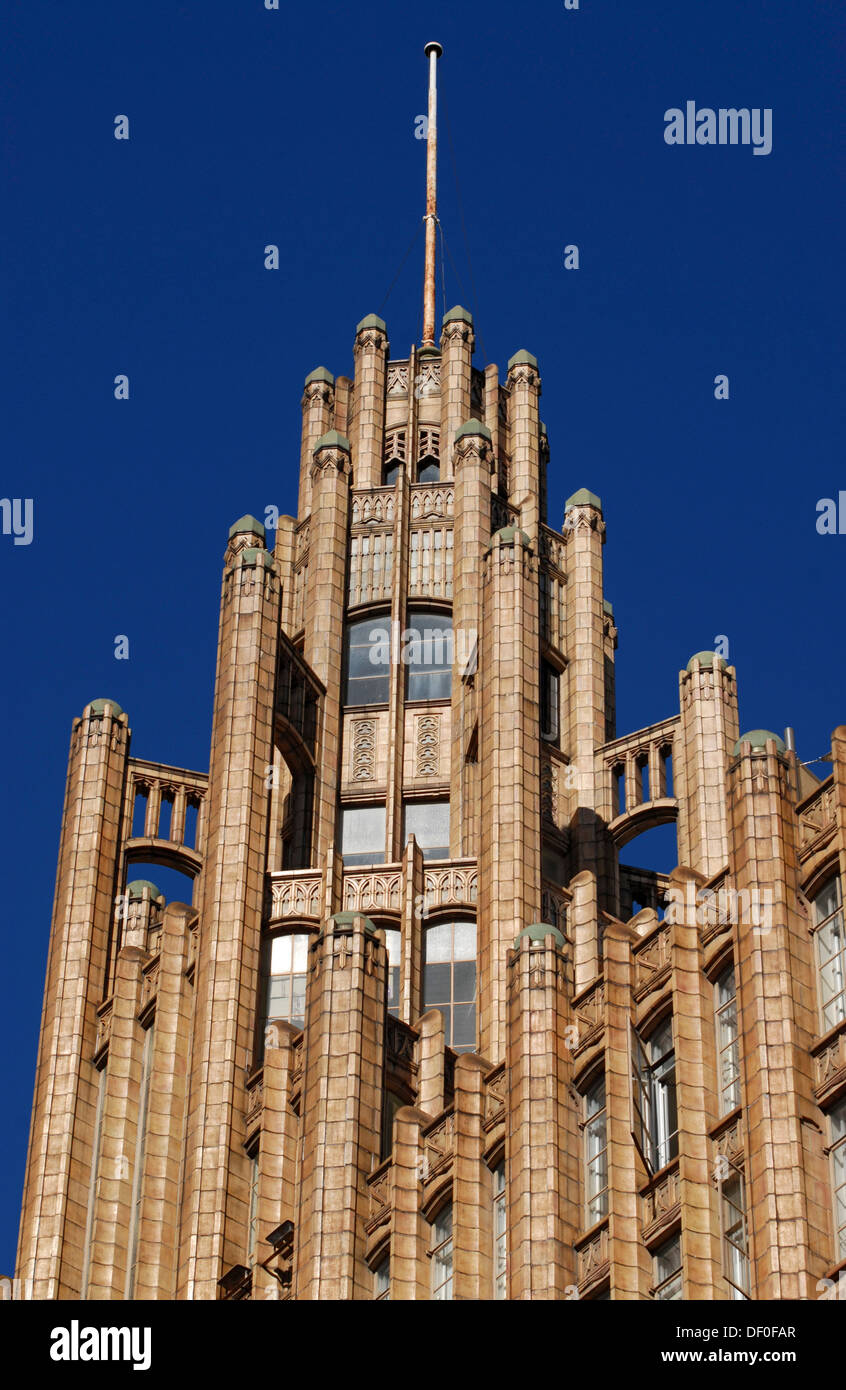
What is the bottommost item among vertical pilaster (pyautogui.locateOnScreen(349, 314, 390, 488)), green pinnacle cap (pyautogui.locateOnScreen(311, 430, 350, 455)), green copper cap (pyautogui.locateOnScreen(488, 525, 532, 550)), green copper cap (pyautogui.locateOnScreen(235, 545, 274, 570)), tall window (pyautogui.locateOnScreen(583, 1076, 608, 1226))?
tall window (pyautogui.locateOnScreen(583, 1076, 608, 1226))

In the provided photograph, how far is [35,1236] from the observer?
231 feet

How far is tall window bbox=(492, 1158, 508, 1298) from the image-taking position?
5691 cm

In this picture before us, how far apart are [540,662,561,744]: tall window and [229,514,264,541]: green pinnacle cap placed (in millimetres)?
8288

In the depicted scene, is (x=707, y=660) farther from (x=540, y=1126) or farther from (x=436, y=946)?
(x=540, y=1126)

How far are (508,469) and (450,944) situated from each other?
65.6 feet

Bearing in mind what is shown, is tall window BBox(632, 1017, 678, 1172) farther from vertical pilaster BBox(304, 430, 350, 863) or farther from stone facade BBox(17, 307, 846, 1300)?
vertical pilaster BBox(304, 430, 350, 863)

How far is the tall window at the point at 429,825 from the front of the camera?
264ft

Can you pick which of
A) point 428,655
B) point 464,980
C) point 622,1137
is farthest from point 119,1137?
point 622,1137

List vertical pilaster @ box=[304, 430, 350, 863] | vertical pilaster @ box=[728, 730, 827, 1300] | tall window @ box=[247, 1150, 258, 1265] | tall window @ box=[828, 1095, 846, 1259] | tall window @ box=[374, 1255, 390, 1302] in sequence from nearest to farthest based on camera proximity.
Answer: tall window @ box=[828, 1095, 846, 1259], vertical pilaster @ box=[728, 730, 827, 1300], tall window @ box=[374, 1255, 390, 1302], tall window @ box=[247, 1150, 258, 1265], vertical pilaster @ box=[304, 430, 350, 863]

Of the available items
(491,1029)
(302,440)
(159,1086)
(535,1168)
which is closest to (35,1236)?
(159,1086)

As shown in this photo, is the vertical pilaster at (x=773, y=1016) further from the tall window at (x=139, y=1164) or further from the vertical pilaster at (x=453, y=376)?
the vertical pilaster at (x=453, y=376)

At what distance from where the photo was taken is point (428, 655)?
84000 mm

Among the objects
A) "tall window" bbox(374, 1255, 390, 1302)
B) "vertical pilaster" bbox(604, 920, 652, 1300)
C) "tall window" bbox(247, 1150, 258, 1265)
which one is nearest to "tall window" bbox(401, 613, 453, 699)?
"tall window" bbox(247, 1150, 258, 1265)
